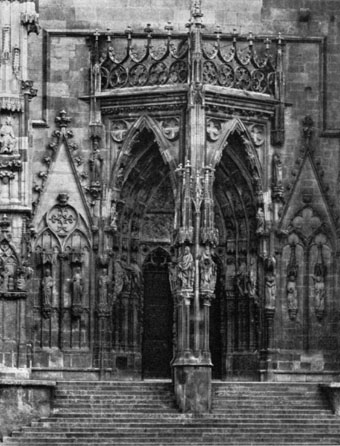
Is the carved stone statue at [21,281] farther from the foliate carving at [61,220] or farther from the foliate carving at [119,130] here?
the foliate carving at [119,130]

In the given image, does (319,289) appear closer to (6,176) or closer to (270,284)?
(270,284)

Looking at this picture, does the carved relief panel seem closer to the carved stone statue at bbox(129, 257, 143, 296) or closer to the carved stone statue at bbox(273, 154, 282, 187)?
the carved stone statue at bbox(129, 257, 143, 296)

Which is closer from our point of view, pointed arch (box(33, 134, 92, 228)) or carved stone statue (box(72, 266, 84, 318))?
carved stone statue (box(72, 266, 84, 318))

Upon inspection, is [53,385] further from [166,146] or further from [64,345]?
[166,146]

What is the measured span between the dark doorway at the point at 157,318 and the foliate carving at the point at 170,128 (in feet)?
9.11

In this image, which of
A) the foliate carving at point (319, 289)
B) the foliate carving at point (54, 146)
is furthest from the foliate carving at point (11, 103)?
the foliate carving at point (319, 289)

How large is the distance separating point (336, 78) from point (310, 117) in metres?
1.08

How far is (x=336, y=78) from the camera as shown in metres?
50.5

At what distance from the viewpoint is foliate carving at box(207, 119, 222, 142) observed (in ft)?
161

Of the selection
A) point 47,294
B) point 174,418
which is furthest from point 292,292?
point 47,294

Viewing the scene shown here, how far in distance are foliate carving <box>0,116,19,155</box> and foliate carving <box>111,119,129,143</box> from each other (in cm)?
312

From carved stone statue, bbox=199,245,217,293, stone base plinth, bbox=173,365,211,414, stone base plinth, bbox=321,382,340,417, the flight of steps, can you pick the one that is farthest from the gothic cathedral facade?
stone base plinth, bbox=321,382,340,417

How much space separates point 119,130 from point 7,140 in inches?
131

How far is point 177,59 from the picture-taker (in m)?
49.2
